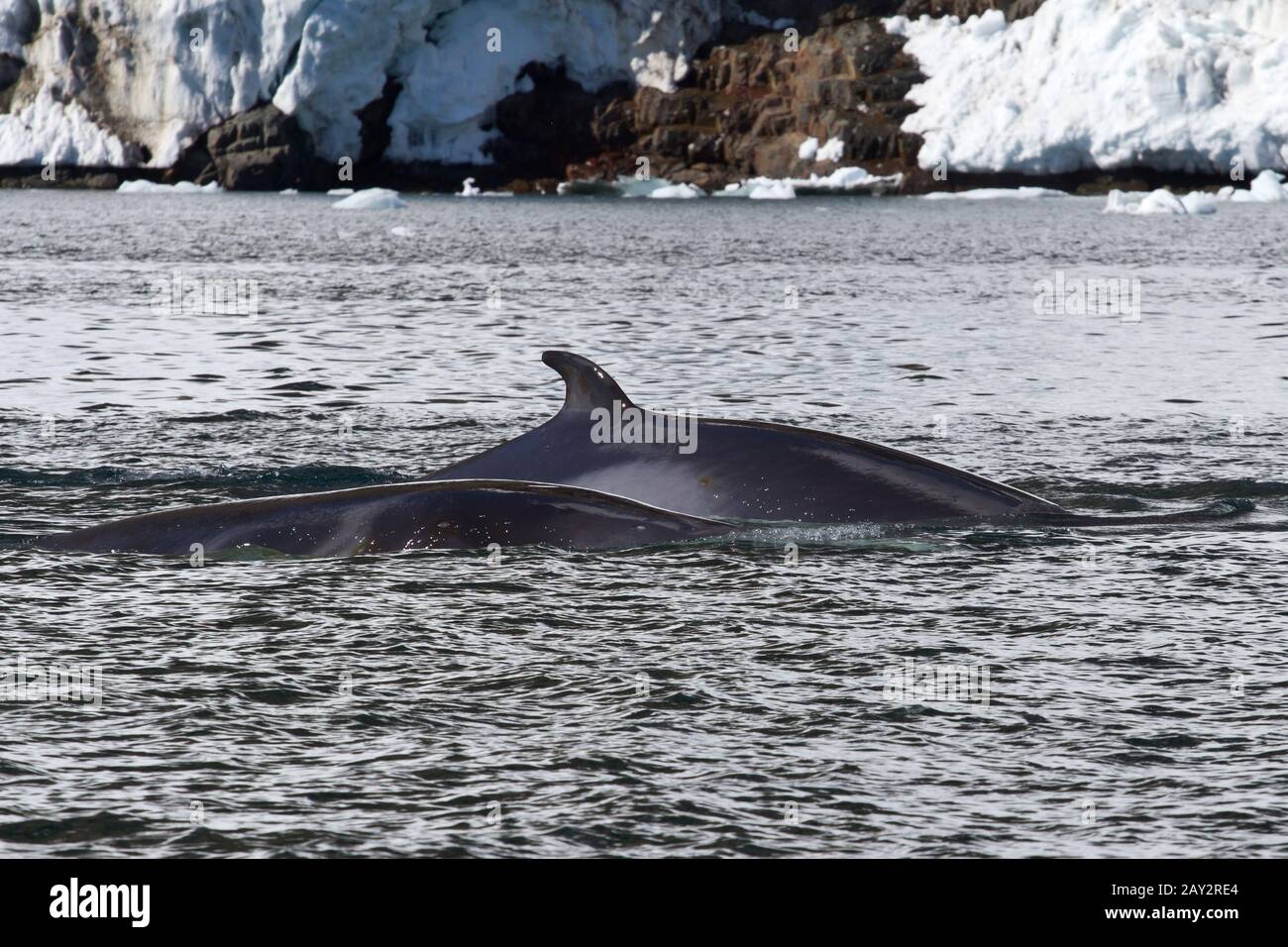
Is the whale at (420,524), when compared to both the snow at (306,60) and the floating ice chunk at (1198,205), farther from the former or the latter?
the snow at (306,60)

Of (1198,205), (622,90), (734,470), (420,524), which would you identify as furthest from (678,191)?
(420,524)

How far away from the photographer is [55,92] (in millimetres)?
115000

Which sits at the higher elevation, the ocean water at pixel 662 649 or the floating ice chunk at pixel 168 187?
the floating ice chunk at pixel 168 187

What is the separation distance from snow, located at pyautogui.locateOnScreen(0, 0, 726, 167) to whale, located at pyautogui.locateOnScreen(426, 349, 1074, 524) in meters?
97.0

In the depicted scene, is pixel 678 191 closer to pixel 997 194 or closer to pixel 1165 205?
pixel 997 194

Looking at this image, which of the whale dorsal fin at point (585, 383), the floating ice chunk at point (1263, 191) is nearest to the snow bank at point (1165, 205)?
the floating ice chunk at point (1263, 191)

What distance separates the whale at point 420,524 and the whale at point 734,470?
730 millimetres

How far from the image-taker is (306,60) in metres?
109

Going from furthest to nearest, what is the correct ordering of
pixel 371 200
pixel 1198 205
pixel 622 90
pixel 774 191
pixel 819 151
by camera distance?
pixel 622 90 < pixel 819 151 < pixel 774 191 < pixel 371 200 < pixel 1198 205

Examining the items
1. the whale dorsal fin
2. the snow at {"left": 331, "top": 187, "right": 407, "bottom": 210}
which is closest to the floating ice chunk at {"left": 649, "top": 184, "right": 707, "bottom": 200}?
the snow at {"left": 331, "top": 187, "right": 407, "bottom": 210}

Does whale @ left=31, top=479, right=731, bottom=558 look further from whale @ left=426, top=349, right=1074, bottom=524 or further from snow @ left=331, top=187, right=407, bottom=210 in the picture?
snow @ left=331, top=187, right=407, bottom=210

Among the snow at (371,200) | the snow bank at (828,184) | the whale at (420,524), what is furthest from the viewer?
the snow bank at (828,184)

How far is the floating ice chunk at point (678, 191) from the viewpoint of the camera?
12469 centimetres

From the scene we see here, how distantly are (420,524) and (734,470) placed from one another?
2330 millimetres
